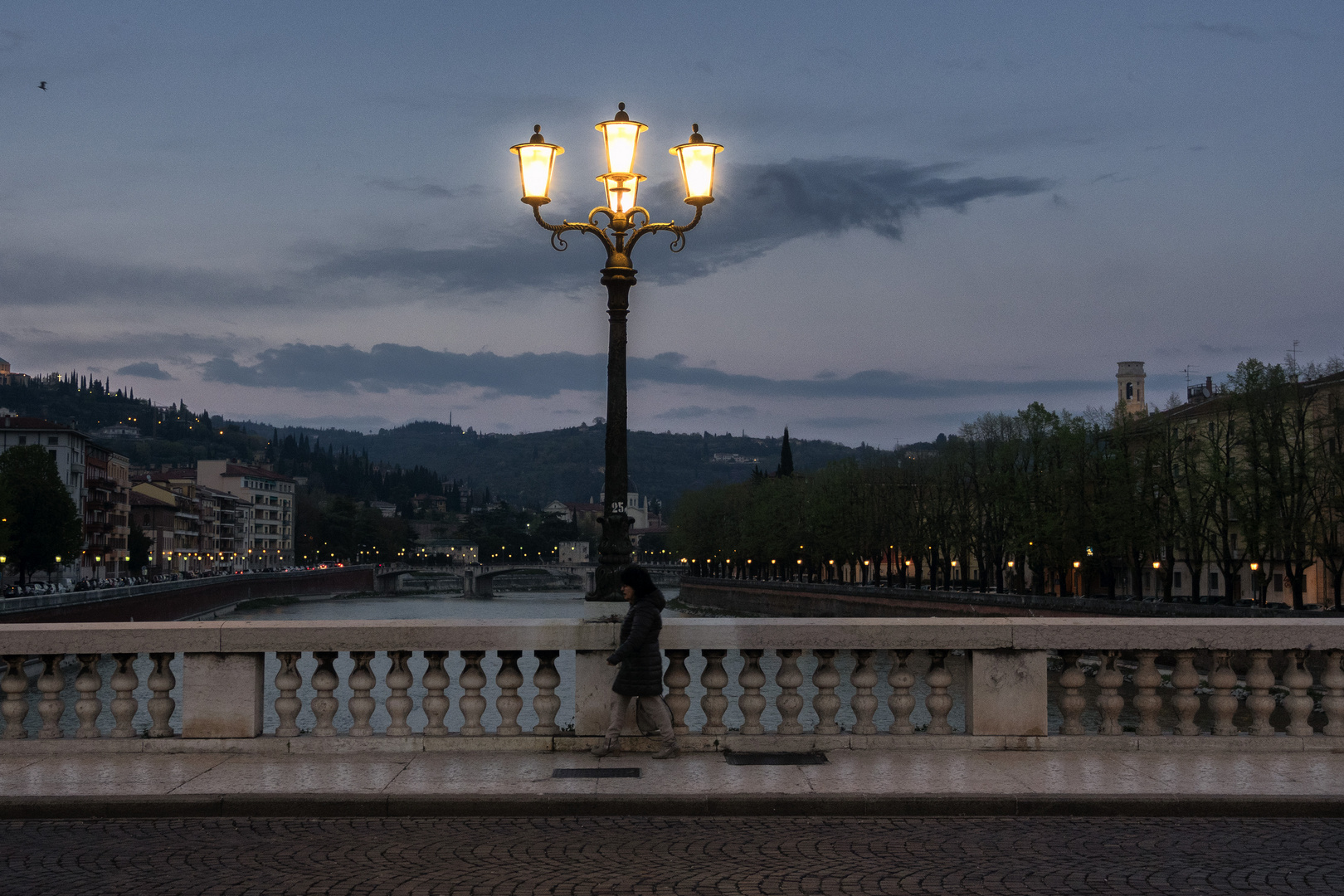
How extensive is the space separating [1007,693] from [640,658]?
3.29m

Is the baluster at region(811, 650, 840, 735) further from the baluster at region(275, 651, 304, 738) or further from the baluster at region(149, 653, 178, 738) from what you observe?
the baluster at region(149, 653, 178, 738)

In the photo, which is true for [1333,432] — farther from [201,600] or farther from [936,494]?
[201,600]

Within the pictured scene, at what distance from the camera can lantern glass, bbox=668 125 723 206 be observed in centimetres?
1277

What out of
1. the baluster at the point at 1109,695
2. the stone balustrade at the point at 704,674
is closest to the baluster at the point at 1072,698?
the stone balustrade at the point at 704,674

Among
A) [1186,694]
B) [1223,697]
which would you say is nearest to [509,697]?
[1186,694]

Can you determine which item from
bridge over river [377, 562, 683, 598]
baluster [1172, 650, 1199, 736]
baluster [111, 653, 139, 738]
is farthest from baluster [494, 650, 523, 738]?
bridge over river [377, 562, 683, 598]

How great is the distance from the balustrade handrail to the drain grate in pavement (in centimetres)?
92

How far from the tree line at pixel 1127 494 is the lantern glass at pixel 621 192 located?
49.3 meters

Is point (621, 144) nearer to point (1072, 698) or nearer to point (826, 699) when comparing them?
point (826, 699)

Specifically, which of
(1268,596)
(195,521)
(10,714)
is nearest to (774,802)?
(10,714)

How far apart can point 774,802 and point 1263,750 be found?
A: 4.92 meters

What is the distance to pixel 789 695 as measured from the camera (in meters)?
11.3

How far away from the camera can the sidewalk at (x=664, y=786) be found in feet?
30.8

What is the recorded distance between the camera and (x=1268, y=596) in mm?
78312
